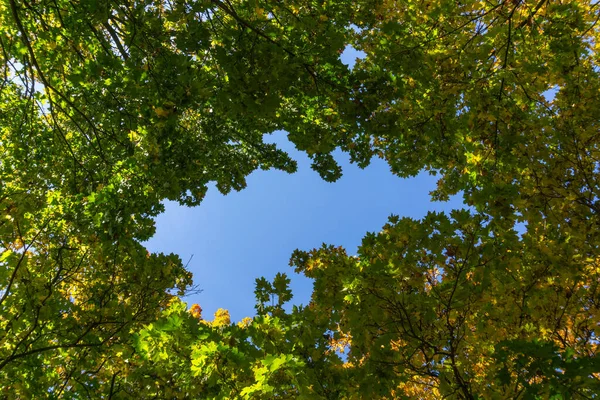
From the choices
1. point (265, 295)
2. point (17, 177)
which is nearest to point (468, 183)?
point (265, 295)

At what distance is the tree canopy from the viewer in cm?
359

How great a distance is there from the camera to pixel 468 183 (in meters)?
5.11

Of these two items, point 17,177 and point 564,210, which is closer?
point 564,210

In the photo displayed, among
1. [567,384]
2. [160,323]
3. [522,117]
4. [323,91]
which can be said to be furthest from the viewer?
[522,117]

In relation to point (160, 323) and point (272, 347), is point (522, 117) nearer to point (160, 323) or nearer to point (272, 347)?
point (272, 347)

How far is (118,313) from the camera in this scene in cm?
541

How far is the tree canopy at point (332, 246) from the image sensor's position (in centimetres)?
359

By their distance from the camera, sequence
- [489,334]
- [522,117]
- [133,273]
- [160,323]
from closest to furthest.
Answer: [160,323] < [489,334] < [522,117] < [133,273]

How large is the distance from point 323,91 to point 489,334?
151 inches

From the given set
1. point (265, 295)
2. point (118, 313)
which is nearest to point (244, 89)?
point (265, 295)

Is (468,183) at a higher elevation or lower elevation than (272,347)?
higher

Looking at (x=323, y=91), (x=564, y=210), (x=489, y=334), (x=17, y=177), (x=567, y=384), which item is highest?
(x=17, y=177)

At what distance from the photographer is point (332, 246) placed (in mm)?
5926

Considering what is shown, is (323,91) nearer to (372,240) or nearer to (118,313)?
(372,240)
